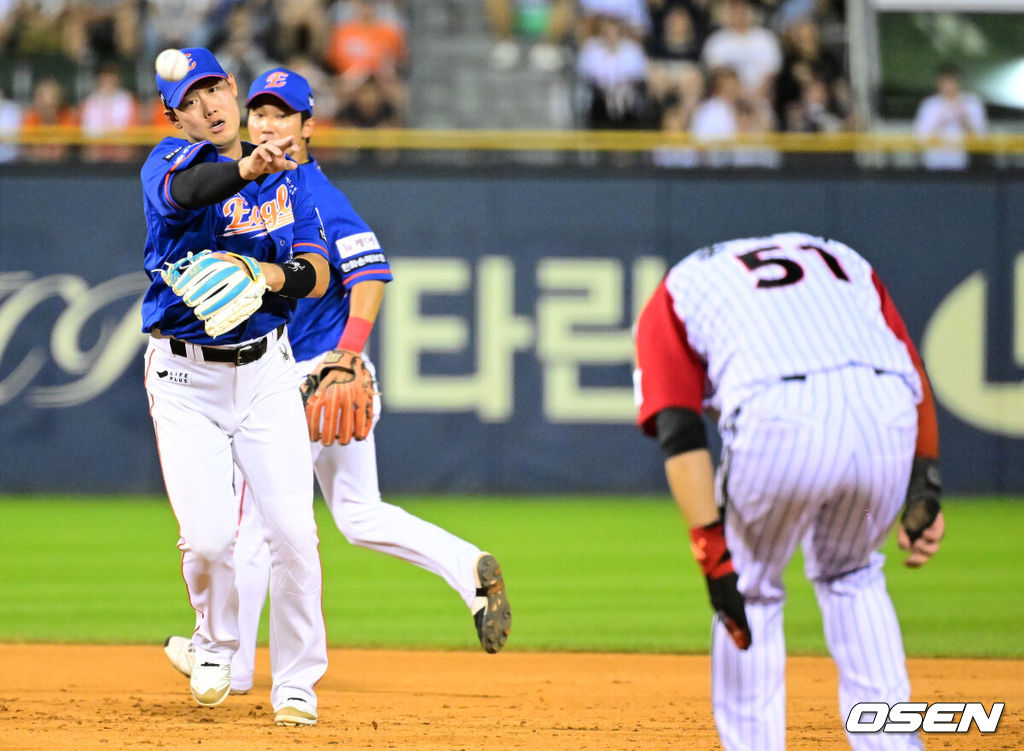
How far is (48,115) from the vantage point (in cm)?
1298

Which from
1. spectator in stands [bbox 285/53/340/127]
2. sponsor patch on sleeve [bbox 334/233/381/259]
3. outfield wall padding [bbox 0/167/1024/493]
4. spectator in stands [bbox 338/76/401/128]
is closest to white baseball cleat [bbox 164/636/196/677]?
sponsor patch on sleeve [bbox 334/233/381/259]

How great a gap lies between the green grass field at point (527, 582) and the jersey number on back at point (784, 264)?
3595 mm

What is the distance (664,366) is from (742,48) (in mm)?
11049

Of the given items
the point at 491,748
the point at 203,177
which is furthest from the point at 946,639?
the point at 203,177

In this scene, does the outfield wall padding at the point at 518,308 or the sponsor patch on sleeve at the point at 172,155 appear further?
the outfield wall padding at the point at 518,308

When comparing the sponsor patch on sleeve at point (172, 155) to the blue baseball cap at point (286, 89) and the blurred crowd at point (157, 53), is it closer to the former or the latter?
the blue baseball cap at point (286, 89)

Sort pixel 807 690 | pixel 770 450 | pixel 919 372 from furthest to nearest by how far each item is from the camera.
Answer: pixel 807 690, pixel 919 372, pixel 770 450

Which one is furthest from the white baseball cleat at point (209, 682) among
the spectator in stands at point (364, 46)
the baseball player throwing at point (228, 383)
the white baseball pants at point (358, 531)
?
the spectator in stands at point (364, 46)

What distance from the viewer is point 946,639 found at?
6.93m

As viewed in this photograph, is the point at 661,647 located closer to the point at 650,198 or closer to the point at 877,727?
the point at 877,727

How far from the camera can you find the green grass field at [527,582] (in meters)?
7.04

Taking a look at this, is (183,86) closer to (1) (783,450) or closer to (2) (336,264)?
(2) (336,264)

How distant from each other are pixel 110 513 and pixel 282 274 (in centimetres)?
750

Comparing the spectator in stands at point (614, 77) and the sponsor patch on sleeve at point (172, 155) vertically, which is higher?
the spectator in stands at point (614, 77)
